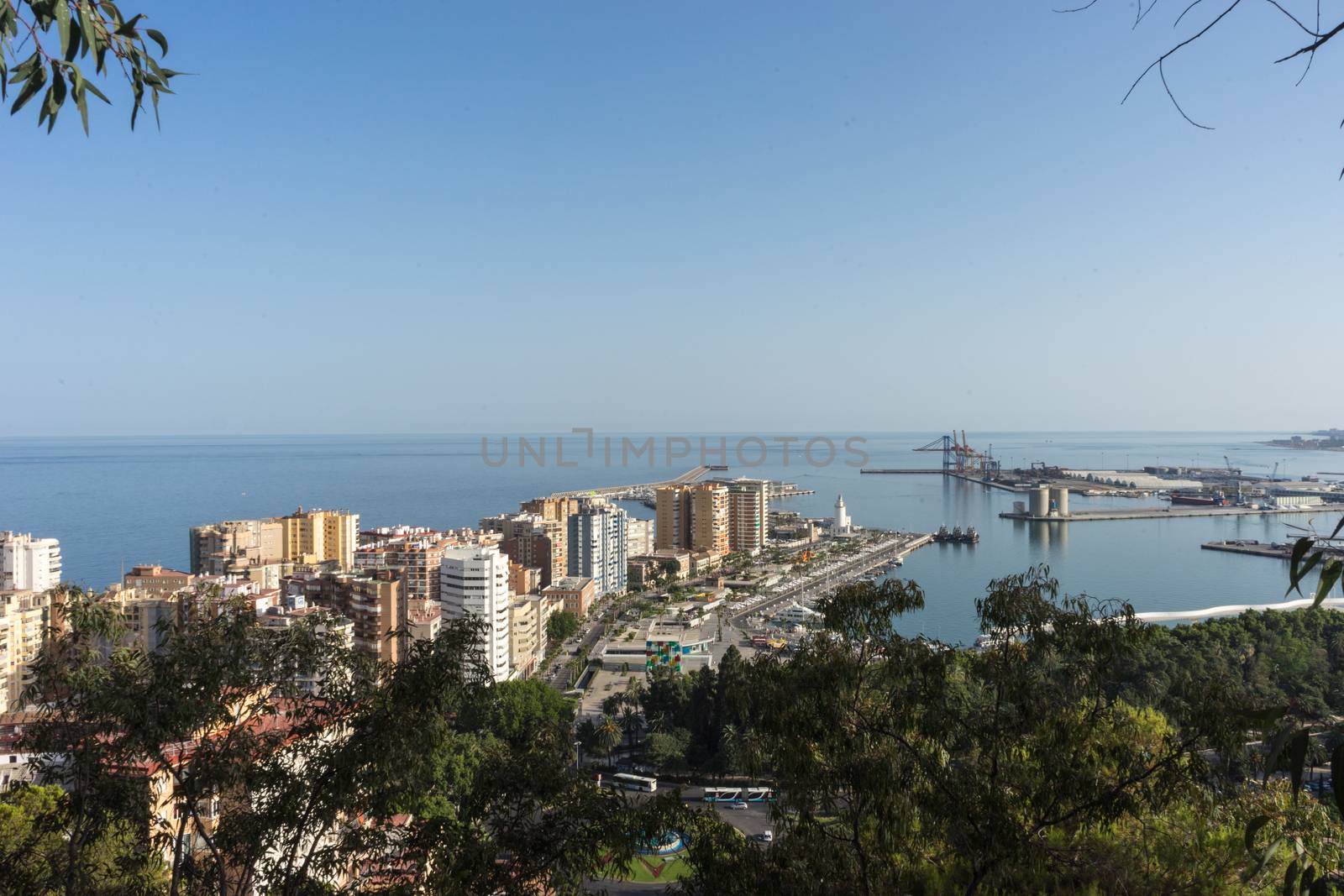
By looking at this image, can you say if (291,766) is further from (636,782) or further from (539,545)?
(539,545)

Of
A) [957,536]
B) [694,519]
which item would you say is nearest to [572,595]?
[694,519]

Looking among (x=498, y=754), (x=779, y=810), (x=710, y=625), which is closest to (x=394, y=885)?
(x=498, y=754)

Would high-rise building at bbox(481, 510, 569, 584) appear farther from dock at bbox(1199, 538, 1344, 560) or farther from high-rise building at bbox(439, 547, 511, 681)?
dock at bbox(1199, 538, 1344, 560)

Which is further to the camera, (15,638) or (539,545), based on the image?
(539,545)

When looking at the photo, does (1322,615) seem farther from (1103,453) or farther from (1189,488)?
(1103,453)

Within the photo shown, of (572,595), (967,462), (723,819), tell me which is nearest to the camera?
(723,819)
